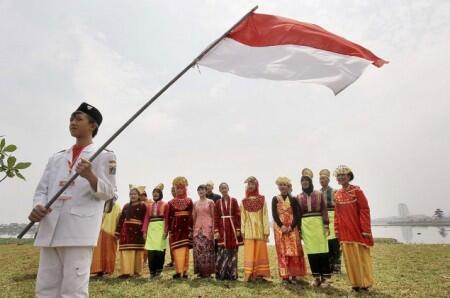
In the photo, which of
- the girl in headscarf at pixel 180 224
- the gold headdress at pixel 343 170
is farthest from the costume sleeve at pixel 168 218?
the gold headdress at pixel 343 170

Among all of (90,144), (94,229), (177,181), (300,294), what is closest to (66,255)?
(94,229)

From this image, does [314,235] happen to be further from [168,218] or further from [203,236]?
[168,218]

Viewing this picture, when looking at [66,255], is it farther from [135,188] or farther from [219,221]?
[135,188]

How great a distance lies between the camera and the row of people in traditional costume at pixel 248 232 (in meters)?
6.23

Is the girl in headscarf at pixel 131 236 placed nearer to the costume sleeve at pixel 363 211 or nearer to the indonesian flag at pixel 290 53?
the costume sleeve at pixel 363 211

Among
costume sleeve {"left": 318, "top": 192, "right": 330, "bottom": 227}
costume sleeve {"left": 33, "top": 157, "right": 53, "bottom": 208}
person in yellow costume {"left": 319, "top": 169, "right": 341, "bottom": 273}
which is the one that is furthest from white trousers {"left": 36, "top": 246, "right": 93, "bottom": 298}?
person in yellow costume {"left": 319, "top": 169, "right": 341, "bottom": 273}

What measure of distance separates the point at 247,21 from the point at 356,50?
1.36 meters

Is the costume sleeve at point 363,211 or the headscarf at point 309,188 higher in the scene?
the headscarf at point 309,188

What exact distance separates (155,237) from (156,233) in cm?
9

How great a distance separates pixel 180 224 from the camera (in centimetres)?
793

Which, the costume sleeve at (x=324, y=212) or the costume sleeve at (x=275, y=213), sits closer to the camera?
the costume sleeve at (x=324, y=212)

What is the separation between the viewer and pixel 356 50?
Result: 13.3 feet

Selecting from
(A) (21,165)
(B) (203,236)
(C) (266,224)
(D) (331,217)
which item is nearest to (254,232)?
(C) (266,224)

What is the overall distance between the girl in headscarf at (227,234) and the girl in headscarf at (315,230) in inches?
57.3
